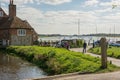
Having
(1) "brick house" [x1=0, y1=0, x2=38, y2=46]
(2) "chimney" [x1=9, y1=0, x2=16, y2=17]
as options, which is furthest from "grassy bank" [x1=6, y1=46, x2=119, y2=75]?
(2) "chimney" [x1=9, y1=0, x2=16, y2=17]

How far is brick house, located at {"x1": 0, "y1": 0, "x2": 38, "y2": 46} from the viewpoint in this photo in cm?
7162

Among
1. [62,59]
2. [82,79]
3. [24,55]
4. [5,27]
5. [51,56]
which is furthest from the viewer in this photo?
[5,27]

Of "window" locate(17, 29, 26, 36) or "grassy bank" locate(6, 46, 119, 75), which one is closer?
"grassy bank" locate(6, 46, 119, 75)

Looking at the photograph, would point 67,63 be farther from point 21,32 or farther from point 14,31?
point 21,32

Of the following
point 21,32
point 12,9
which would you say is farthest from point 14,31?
point 12,9

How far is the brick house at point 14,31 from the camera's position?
7162 cm

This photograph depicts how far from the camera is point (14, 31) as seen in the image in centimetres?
7212

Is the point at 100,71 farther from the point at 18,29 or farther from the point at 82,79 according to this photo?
the point at 18,29

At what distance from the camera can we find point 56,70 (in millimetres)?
30656

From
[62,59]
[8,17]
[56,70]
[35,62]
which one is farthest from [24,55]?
[8,17]

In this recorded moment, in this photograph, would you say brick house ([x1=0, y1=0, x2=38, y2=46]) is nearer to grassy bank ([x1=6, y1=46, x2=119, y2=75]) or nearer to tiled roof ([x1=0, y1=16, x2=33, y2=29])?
tiled roof ([x1=0, y1=16, x2=33, y2=29])

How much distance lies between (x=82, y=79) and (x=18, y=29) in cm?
5546

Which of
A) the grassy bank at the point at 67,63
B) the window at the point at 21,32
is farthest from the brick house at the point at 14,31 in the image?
the grassy bank at the point at 67,63

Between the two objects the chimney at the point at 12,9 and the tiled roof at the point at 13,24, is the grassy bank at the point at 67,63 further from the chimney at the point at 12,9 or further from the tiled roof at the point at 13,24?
the chimney at the point at 12,9
